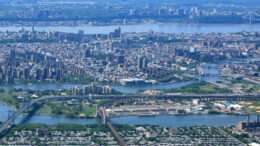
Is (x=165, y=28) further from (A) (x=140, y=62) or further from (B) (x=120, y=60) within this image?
(A) (x=140, y=62)

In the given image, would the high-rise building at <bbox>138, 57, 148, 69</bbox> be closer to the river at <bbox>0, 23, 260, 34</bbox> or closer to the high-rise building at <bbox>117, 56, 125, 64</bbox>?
the high-rise building at <bbox>117, 56, 125, 64</bbox>

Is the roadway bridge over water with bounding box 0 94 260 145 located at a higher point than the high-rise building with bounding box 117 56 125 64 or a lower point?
higher

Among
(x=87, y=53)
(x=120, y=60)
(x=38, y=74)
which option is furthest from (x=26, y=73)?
(x=87, y=53)

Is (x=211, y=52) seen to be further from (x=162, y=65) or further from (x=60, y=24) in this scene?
(x=60, y=24)

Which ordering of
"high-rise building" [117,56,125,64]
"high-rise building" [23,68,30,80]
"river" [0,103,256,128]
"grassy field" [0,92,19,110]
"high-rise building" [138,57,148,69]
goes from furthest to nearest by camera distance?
"high-rise building" [117,56,125,64] → "high-rise building" [138,57,148,69] → "high-rise building" [23,68,30,80] → "grassy field" [0,92,19,110] → "river" [0,103,256,128]

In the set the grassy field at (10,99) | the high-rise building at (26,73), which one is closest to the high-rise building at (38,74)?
the high-rise building at (26,73)

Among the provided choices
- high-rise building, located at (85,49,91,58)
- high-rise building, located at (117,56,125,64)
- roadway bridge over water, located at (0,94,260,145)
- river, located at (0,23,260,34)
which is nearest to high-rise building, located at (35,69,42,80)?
roadway bridge over water, located at (0,94,260,145)

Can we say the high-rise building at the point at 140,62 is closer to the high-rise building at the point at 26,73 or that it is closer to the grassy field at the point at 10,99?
the high-rise building at the point at 26,73

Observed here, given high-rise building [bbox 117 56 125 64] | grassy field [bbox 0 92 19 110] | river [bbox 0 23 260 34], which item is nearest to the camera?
grassy field [bbox 0 92 19 110]

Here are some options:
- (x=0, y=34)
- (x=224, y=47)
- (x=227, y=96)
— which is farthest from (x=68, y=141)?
(x=0, y=34)

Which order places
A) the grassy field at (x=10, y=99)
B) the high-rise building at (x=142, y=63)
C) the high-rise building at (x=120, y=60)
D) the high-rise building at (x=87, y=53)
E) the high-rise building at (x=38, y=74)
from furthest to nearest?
the high-rise building at (x=87, y=53), the high-rise building at (x=120, y=60), the high-rise building at (x=142, y=63), the high-rise building at (x=38, y=74), the grassy field at (x=10, y=99)
